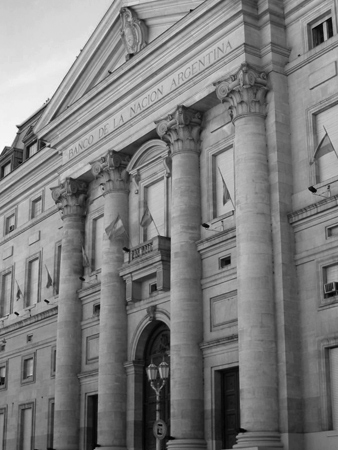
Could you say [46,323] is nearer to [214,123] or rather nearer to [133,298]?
[133,298]

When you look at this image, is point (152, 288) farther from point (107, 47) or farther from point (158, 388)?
point (107, 47)

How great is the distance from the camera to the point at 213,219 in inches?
1410

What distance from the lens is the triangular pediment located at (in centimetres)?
4006

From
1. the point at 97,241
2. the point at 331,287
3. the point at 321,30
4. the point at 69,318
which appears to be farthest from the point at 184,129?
the point at 69,318

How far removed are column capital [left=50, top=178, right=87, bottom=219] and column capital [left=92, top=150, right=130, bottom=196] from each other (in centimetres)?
350

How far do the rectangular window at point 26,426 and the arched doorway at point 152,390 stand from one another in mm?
11377

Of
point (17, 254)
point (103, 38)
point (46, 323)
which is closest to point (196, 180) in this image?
point (103, 38)

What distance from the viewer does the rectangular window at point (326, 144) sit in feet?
103

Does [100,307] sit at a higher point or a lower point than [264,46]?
lower

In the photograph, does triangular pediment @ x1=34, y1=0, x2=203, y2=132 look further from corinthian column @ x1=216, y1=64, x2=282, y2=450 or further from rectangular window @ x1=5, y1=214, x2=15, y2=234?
rectangular window @ x1=5, y1=214, x2=15, y2=234

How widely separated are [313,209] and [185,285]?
22.5 ft

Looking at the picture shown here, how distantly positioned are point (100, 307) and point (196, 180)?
347 inches

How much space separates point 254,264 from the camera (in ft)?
104

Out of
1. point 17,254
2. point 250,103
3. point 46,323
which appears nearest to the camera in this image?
point 250,103
